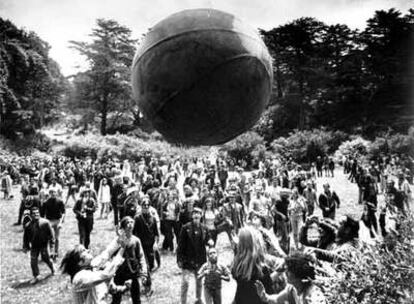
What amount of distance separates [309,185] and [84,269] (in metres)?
8.86

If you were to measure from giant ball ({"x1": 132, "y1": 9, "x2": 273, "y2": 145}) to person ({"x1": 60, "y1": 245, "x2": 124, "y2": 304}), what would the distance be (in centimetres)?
210

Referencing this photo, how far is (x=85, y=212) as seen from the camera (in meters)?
8.98

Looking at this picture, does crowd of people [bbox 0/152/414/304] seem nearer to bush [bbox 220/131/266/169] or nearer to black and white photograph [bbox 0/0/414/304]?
black and white photograph [bbox 0/0/414/304]

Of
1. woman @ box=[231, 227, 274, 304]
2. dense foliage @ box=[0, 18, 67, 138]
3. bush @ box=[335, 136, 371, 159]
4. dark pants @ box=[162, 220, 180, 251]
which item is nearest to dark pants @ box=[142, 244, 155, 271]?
dark pants @ box=[162, 220, 180, 251]

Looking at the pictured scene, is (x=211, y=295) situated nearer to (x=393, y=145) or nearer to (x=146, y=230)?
(x=146, y=230)

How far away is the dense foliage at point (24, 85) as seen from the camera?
3170 cm

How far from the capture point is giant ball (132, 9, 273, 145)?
3291mm

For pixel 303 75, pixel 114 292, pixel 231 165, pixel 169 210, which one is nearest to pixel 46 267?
pixel 169 210

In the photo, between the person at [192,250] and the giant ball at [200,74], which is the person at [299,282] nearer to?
the giant ball at [200,74]

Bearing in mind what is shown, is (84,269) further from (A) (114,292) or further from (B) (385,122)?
(B) (385,122)

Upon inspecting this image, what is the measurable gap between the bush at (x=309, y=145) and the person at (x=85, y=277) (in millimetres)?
30233

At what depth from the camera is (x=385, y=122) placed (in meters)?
37.6

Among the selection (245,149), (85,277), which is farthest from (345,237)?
(245,149)

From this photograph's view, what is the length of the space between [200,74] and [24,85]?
42.1 meters
